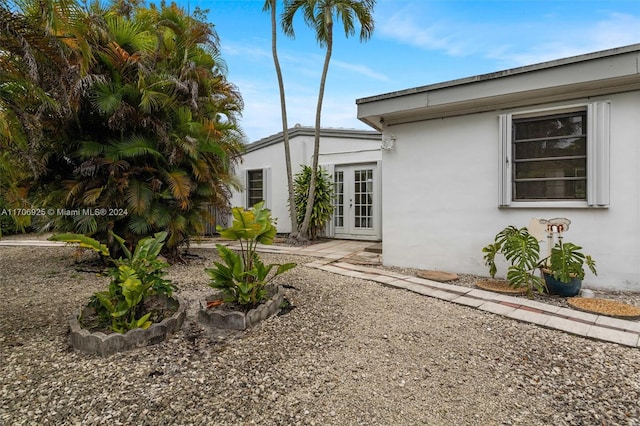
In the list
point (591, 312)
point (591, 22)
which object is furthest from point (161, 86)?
point (591, 22)

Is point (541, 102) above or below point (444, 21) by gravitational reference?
below

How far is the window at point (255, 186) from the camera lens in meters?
10.3

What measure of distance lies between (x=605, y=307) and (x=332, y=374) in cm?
312

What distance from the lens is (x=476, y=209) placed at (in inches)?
189

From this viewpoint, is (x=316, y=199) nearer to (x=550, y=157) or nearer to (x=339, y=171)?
(x=339, y=171)

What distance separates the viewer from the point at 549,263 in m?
4.14

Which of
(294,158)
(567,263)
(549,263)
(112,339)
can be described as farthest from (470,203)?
(294,158)

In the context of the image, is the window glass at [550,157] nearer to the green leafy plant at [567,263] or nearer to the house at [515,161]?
the house at [515,161]

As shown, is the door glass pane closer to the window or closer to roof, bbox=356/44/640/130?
the window

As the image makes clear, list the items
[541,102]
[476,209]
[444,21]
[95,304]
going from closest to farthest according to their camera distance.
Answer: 1. [95,304]
2. [541,102]
3. [476,209]
4. [444,21]

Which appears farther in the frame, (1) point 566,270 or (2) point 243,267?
(1) point 566,270

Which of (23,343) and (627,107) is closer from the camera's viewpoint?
(23,343)

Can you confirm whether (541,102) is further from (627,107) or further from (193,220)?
(193,220)

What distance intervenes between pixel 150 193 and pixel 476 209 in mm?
4921
